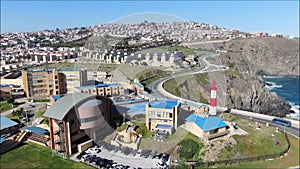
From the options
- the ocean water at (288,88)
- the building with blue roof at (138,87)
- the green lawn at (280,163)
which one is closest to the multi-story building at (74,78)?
the building with blue roof at (138,87)

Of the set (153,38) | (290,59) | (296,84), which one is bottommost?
(296,84)

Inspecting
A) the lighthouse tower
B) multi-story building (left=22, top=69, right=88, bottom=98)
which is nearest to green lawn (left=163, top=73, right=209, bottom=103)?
the lighthouse tower

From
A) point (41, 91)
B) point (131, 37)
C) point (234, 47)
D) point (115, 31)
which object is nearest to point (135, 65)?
point (131, 37)

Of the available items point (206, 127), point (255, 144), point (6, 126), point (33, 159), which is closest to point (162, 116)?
point (206, 127)

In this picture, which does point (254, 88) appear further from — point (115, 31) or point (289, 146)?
point (115, 31)

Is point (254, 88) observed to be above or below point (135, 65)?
below

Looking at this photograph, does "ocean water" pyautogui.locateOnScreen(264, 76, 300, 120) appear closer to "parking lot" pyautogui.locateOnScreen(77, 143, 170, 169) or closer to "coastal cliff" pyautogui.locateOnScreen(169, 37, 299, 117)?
"coastal cliff" pyautogui.locateOnScreen(169, 37, 299, 117)
